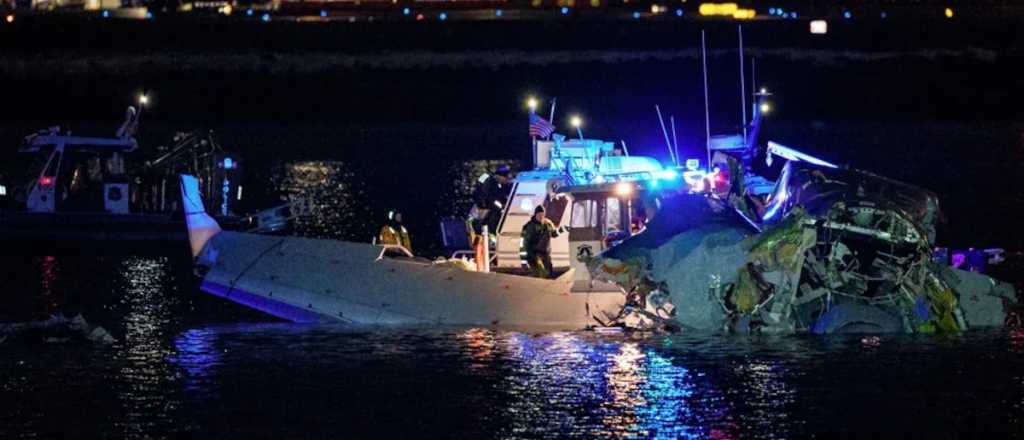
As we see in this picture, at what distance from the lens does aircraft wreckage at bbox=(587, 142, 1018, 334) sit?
27.9 m

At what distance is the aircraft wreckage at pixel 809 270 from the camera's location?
27.9 m

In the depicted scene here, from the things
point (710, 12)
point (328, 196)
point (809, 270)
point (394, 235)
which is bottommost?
point (809, 270)

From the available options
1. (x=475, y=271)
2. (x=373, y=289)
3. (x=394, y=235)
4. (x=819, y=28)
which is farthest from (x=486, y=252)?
(x=819, y=28)

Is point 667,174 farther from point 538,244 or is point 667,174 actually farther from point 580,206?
point 538,244

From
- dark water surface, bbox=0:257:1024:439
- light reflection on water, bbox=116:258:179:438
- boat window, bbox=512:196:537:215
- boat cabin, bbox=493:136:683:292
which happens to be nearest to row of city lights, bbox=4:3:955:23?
light reflection on water, bbox=116:258:179:438

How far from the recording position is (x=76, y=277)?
39.7 metres

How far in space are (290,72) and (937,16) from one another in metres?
38.4

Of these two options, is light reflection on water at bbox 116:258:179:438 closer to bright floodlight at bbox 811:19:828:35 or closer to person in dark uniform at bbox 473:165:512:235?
person in dark uniform at bbox 473:165:512:235

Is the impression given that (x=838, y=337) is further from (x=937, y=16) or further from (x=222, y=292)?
(x=937, y=16)

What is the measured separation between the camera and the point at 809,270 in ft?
91.6

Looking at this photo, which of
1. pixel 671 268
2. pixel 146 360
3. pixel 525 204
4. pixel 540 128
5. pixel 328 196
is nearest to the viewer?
pixel 146 360

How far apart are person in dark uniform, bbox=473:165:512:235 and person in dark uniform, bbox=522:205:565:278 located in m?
2.50

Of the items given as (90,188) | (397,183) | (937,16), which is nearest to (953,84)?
(937,16)

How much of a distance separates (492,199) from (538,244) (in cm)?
398
